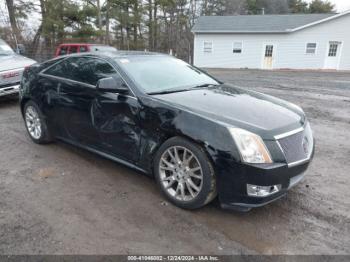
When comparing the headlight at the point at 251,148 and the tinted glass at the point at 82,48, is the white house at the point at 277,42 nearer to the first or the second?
the tinted glass at the point at 82,48

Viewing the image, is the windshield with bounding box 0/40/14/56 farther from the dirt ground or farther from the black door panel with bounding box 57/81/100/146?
the black door panel with bounding box 57/81/100/146

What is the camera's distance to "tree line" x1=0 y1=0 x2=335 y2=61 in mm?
19047

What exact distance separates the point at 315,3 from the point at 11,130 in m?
41.2

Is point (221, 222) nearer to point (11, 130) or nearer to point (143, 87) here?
point (143, 87)

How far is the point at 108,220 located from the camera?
2816mm

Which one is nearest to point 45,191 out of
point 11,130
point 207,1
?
point 11,130

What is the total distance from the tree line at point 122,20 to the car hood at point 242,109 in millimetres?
18397

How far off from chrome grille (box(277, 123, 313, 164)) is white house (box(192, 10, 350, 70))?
21.8 m

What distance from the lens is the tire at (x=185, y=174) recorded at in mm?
2754

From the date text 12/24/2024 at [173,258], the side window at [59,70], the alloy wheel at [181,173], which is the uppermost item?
the side window at [59,70]

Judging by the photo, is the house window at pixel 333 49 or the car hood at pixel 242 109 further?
the house window at pixel 333 49

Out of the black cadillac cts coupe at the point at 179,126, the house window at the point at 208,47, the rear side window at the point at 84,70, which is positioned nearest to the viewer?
the black cadillac cts coupe at the point at 179,126

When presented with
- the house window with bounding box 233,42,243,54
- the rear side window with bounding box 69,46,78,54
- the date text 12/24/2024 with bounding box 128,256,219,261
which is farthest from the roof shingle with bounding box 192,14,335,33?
the date text 12/24/2024 with bounding box 128,256,219,261

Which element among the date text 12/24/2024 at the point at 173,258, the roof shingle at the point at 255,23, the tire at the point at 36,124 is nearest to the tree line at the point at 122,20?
the roof shingle at the point at 255,23
